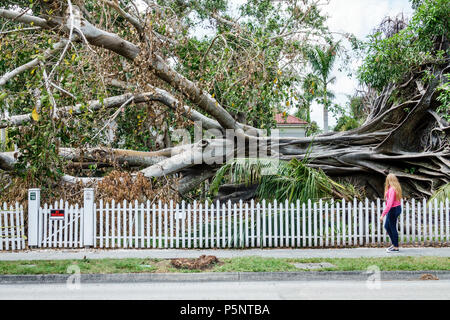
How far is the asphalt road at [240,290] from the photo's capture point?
6.90 metres

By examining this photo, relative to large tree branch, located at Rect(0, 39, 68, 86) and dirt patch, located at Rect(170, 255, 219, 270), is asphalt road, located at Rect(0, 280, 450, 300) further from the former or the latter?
large tree branch, located at Rect(0, 39, 68, 86)

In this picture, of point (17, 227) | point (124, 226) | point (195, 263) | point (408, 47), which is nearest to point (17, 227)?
point (17, 227)

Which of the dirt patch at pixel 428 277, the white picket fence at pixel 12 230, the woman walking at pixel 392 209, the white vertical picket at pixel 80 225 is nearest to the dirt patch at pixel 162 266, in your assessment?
the white vertical picket at pixel 80 225

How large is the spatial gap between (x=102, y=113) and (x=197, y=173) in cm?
417

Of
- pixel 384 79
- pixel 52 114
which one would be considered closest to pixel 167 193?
pixel 52 114

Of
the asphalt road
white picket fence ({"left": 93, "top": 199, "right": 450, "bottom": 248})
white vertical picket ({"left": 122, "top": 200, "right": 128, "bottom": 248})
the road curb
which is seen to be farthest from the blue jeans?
white vertical picket ({"left": 122, "top": 200, "right": 128, "bottom": 248})

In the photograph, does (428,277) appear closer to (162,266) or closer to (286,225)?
(286,225)

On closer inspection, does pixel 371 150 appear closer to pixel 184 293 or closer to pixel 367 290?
pixel 367 290

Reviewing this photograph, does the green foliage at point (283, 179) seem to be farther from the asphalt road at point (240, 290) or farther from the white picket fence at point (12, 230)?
the white picket fence at point (12, 230)

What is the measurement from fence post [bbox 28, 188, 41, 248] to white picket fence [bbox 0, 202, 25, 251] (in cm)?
24

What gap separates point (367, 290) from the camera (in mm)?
7332

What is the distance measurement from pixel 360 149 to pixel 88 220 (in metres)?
10.9

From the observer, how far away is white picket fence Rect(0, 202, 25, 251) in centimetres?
1144

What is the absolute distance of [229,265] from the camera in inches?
342
